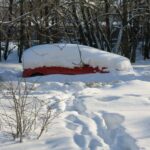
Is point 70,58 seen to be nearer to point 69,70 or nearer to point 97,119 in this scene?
point 69,70

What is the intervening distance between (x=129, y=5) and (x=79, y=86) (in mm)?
13469

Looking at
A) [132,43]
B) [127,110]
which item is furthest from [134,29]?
[127,110]

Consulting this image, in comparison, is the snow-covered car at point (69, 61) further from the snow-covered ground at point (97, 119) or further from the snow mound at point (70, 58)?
the snow-covered ground at point (97, 119)

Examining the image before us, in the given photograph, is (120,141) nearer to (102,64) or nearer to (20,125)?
(20,125)

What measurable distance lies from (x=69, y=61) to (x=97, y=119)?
8272 mm

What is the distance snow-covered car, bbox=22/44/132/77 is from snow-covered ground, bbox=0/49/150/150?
9.36ft

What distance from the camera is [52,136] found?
6340 millimetres

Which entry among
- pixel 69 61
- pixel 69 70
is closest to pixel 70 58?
pixel 69 61

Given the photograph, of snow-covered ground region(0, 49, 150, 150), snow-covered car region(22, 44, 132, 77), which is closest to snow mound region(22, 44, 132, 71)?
snow-covered car region(22, 44, 132, 77)

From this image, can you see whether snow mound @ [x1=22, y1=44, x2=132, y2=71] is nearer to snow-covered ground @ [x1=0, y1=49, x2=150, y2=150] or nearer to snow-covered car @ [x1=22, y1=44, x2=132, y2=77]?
snow-covered car @ [x1=22, y1=44, x2=132, y2=77]

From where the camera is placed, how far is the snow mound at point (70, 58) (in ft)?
51.3

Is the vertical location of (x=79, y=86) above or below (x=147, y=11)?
below

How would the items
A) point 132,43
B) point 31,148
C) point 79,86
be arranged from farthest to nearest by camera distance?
point 132,43 → point 79,86 → point 31,148

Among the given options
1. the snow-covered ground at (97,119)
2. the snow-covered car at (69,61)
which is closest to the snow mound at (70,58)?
the snow-covered car at (69,61)
